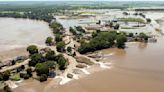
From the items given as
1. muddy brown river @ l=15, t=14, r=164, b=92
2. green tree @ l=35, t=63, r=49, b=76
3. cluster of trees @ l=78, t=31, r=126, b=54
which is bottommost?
muddy brown river @ l=15, t=14, r=164, b=92

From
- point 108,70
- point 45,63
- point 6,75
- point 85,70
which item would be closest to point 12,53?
point 45,63

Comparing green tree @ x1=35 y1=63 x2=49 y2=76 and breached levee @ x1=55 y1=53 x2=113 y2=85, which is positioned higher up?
green tree @ x1=35 y1=63 x2=49 y2=76

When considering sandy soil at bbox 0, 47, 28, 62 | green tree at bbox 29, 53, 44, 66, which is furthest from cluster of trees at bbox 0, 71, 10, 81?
sandy soil at bbox 0, 47, 28, 62

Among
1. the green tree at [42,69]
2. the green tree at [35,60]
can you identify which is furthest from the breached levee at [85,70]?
the green tree at [35,60]

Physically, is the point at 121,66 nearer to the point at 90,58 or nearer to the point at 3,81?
the point at 90,58

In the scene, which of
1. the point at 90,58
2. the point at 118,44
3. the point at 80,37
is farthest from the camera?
the point at 80,37

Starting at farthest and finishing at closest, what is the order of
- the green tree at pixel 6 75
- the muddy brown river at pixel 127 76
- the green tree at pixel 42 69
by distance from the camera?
the green tree at pixel 42 69 < the green tree at pixel 6 75 < the muddy brown river at pixel 127 76

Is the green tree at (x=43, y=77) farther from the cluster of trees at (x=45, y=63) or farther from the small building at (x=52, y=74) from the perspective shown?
the small building at (x=52, y=74)

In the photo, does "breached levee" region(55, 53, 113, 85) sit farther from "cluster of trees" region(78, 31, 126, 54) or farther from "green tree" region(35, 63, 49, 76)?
"cluster of trees" region(78, 31, 126, 54)

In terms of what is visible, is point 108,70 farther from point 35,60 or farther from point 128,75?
point 35,60

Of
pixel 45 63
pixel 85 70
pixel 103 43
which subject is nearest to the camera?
pixel 45 63

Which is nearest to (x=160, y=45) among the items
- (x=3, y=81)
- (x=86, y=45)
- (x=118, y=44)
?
(x=118, y=44)
